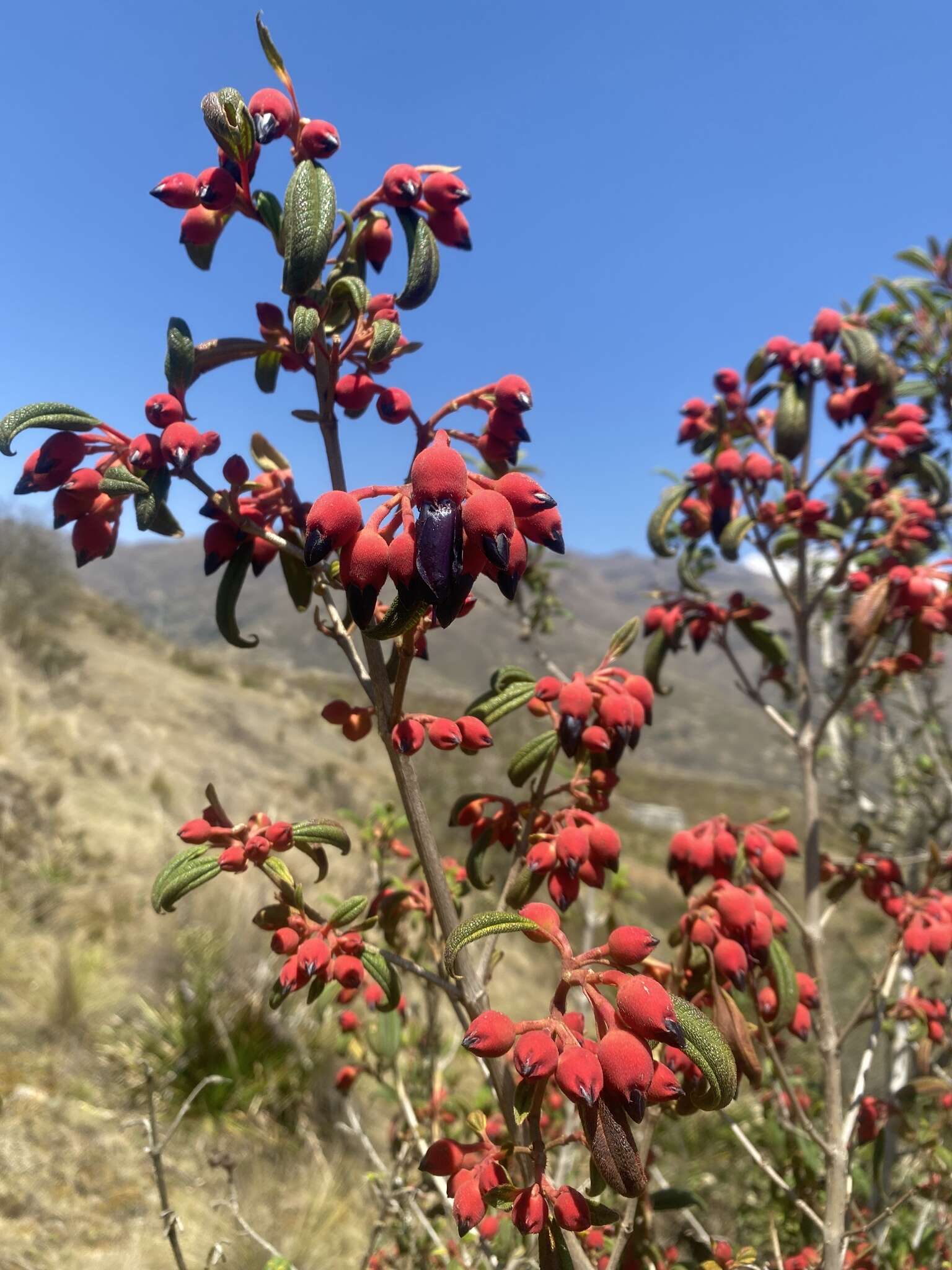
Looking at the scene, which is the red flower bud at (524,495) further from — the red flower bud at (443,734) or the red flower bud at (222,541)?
the red flower bud at (222,541)

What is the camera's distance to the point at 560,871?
1.48 m

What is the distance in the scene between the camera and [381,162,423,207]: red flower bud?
1466 mm

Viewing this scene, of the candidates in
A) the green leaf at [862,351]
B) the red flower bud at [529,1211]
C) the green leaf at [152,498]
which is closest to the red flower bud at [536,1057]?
the red flower bud at [529,1211]

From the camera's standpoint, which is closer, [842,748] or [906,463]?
[906,463]

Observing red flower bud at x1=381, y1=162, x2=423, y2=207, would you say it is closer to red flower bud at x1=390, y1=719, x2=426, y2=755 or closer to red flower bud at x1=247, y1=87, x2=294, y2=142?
red flower bud at x1=247, y1=87, x2=294, y2=142

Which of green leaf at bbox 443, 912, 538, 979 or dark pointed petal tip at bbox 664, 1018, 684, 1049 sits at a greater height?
green leaf at bbox 443, 912, 538, 979

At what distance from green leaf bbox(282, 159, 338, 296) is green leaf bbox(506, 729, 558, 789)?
1028mm

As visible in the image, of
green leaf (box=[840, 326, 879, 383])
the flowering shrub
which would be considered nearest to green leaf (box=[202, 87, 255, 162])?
the flowering shrub

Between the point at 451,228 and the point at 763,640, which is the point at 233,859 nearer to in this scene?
the point at 451,228

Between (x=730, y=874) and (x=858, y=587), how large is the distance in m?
1.54

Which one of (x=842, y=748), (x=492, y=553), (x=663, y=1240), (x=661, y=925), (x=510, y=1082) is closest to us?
(x=492, y=553)

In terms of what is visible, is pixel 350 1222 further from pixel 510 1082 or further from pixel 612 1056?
pixel 612 1056

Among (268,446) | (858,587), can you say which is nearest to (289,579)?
(268,446)

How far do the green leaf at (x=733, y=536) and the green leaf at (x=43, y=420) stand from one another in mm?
2355
